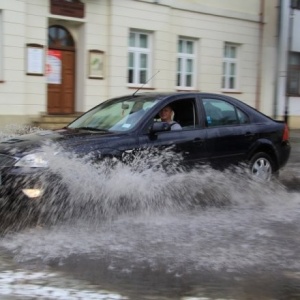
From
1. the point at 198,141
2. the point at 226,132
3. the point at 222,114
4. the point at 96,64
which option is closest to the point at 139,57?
the point at 96,64

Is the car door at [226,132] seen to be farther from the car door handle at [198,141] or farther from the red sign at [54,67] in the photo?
the red sign at [54,67]

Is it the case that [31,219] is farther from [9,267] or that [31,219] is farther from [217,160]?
[217,160]

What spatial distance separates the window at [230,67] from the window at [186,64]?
1.56m

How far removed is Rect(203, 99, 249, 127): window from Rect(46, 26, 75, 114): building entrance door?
814 cm

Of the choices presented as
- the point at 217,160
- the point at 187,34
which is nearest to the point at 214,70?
the point at 187,34

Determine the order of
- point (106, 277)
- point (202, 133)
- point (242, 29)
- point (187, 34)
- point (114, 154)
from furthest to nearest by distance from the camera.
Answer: point (242, 29) → point (187, 34) → point (202, 133) → point (114, 154) → point (106, 277)

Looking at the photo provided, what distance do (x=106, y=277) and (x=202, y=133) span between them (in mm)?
3351

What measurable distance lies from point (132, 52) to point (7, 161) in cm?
1088

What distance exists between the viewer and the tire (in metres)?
7.97

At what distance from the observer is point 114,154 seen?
6.24 m

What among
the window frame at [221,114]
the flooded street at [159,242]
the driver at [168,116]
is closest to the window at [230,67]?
the window frame at [221,114]

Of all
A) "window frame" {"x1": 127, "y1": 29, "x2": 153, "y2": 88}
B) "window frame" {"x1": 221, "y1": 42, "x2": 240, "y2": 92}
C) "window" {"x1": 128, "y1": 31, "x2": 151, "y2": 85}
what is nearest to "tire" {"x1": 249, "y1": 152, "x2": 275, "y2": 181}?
"window frame" {"x1": 127, "y1": 29, "x2": 153, "y2": 88}

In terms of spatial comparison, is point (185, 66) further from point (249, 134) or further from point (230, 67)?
point (249, 134)

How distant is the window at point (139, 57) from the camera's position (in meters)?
16.2
